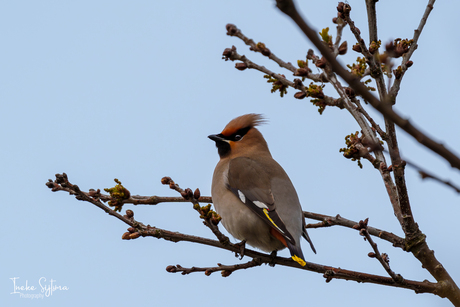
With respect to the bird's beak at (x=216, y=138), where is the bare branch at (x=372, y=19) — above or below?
below

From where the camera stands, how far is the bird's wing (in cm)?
466

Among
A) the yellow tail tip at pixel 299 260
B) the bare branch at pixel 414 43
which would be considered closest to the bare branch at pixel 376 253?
the yellow tail tip at pixel 299 260

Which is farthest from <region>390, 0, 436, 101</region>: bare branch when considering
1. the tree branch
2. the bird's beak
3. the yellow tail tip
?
the bird's beak

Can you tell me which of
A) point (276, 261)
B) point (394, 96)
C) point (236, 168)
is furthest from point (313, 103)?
point (236, 168)

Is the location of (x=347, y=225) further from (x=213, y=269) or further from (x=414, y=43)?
(x=414, y=43)

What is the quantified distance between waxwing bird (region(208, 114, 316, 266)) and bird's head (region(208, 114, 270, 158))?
7cm

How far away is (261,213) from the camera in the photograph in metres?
4.77

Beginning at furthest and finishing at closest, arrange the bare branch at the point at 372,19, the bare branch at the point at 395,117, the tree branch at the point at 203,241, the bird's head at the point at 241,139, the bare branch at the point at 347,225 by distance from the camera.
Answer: the bird's head at the point at 241,139
the bare branch at the point at 347,225
the tree branch at the point at 203,241
the bare branch at the point at 372,19
the bare branch at the point at 395,117

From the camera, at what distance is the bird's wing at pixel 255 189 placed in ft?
15.3

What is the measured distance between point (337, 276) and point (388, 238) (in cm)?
55

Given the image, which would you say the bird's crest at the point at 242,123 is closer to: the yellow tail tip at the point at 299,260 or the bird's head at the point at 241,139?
the bird's head at the point at 241,139

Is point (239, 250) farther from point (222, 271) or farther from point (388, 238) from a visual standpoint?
point (388, 238)

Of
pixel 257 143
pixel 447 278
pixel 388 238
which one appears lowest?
pixel 447 278

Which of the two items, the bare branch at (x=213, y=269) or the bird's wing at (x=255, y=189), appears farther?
the bird's wing at (x=255, y=189)
